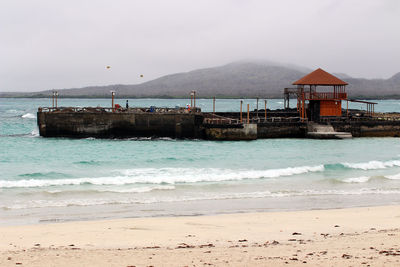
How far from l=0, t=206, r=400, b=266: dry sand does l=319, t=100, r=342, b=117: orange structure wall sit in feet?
117

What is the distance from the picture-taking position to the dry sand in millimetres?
10414

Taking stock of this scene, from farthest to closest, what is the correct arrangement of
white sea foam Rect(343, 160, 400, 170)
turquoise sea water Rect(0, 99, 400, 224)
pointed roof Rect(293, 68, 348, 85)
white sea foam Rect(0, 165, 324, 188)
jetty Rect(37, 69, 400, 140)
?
pointed roof Rect(293, 68, 348, 85) → jetty Rect(37, 69, 400, 140) → white sea foam Rect(343, 160, 400, 170) → white sea foam Rect(0, 165, 324, 188) → turquoise sea water Rect(0, 99, 400, 224)

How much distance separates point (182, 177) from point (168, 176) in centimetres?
87

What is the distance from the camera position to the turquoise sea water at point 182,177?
19.1 m

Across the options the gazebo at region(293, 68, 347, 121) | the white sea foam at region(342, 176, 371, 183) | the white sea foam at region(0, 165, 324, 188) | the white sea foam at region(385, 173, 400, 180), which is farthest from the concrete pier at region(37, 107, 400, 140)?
the white sea foam at region(342, 176, 371, 183)

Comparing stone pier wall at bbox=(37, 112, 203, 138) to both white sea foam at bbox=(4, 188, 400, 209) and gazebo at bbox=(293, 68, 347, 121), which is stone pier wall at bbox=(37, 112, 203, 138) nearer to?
gazebo at bbox=(293, 68, 347, 121)

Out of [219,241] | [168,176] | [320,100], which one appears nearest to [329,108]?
[320,100]

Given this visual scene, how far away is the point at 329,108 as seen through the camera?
175ft

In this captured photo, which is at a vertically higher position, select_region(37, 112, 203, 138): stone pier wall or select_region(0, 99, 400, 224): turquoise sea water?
select_region(37, 112, 203, 138): stone pier wall

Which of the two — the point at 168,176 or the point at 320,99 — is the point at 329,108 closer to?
the point at 320,99

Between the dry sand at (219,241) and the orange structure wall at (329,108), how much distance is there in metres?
35.8

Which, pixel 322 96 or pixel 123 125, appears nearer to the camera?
pixel 123 125

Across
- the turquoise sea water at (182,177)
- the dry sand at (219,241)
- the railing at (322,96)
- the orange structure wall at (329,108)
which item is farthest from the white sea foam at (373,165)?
the railing at (322,96)

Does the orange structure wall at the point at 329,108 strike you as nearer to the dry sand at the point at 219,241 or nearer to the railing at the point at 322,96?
the railing at the point at 322,96
